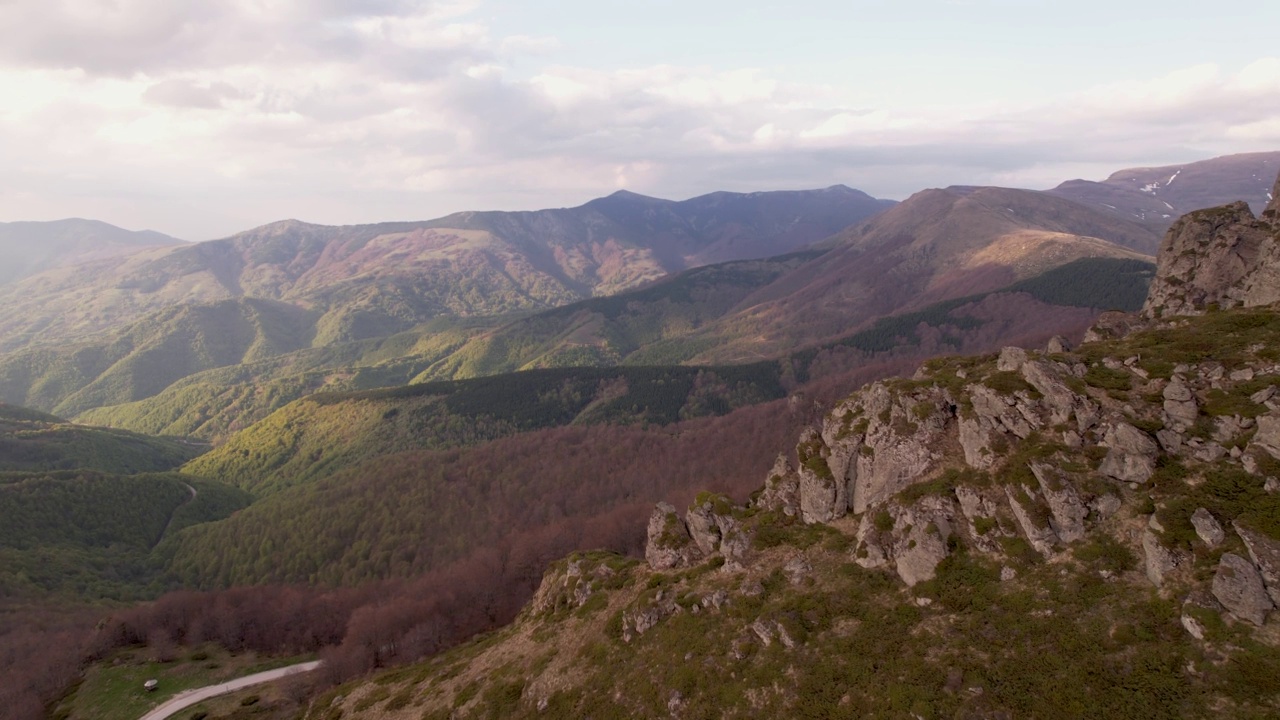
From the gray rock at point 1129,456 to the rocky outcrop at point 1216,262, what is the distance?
139ft

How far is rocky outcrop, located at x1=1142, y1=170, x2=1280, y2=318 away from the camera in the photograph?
7594cm

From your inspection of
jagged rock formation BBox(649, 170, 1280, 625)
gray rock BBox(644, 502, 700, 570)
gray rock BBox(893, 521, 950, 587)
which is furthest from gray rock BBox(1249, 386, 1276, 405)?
gray rock BBox(644, 502, 700, 570)

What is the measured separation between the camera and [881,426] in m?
66.8

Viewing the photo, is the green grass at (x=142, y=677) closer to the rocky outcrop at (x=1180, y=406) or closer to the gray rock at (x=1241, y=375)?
the rocky outcrop at (x=1180, y=406)

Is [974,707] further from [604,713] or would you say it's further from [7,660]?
[7,660]

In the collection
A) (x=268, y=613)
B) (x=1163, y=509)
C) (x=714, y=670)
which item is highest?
(x=1163, y=509)

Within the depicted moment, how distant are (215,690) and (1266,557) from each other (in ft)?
479

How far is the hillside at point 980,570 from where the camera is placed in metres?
40.8

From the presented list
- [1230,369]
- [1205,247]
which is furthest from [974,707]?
[1205,247]

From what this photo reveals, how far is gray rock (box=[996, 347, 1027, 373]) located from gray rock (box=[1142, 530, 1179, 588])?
2268cm

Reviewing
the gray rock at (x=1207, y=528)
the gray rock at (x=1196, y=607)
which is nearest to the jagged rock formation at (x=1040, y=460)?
the gray rock at (x=1207, y=528)

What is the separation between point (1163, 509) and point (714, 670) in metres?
40.9

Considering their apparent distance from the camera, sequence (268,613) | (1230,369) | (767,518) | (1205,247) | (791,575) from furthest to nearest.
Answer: (268,613), (1205,247), (767,518), (791,575), (1230,369)

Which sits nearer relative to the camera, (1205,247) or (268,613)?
(1205,247)
